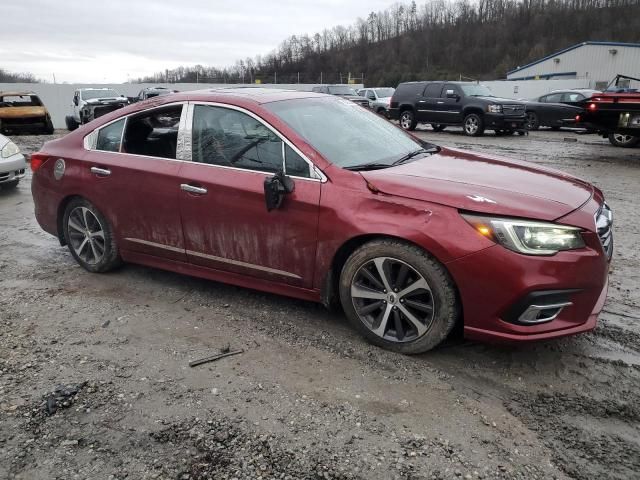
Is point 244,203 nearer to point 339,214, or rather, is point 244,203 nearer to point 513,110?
point 339,214

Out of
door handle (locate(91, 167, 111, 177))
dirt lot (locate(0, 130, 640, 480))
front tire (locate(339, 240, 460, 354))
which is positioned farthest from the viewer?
door handle (locate(91, 167, 111, 177))

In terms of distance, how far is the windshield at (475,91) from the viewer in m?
18.5

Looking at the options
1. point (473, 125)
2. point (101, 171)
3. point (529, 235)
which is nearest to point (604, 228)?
point (529, 235)

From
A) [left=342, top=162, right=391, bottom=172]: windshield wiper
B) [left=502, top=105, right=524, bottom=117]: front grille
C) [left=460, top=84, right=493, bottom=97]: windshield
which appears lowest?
[left=342, top=162, right=391, bottom=172]: windshield wiper

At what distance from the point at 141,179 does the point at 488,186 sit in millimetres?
2658

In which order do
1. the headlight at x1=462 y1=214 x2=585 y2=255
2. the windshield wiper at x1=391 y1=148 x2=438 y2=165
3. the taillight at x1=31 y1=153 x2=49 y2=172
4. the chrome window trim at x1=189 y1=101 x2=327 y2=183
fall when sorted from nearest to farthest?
the headlight at x1=462 y1=214 x2=585 y2=255 → the chrome window trim at x1=189 y1=101 x2=327 y2=183 → the windshield wiper at x1=391 y1=148 x2=438 y2=165 → the taillight at x1=31 y1=153 x2=49 y2=172

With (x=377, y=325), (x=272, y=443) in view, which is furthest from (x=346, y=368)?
(x=272, y=443)

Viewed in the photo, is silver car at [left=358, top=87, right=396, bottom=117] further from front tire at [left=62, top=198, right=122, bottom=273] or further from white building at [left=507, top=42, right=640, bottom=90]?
front tire at [left=62, top=198, right=122, bottom=273]

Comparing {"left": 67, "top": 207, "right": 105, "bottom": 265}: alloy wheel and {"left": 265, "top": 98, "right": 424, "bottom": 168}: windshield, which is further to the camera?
{"left": 67, "top": 207, "right": 105, "bottom": 265}: alloy wheel

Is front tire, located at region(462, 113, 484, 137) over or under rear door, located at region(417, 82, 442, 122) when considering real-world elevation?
under

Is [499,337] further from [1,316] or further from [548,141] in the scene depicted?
[548,141]

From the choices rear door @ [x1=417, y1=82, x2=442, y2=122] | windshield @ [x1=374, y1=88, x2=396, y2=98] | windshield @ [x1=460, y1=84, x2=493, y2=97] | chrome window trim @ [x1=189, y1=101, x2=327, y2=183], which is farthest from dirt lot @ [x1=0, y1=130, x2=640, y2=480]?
windshield @ [x1=374, y1=88, x2=396, y2=98]

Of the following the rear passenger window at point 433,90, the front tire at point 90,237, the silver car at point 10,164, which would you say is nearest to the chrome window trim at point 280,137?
the front tire at point 90,237

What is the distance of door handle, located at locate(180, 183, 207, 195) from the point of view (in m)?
3.93
